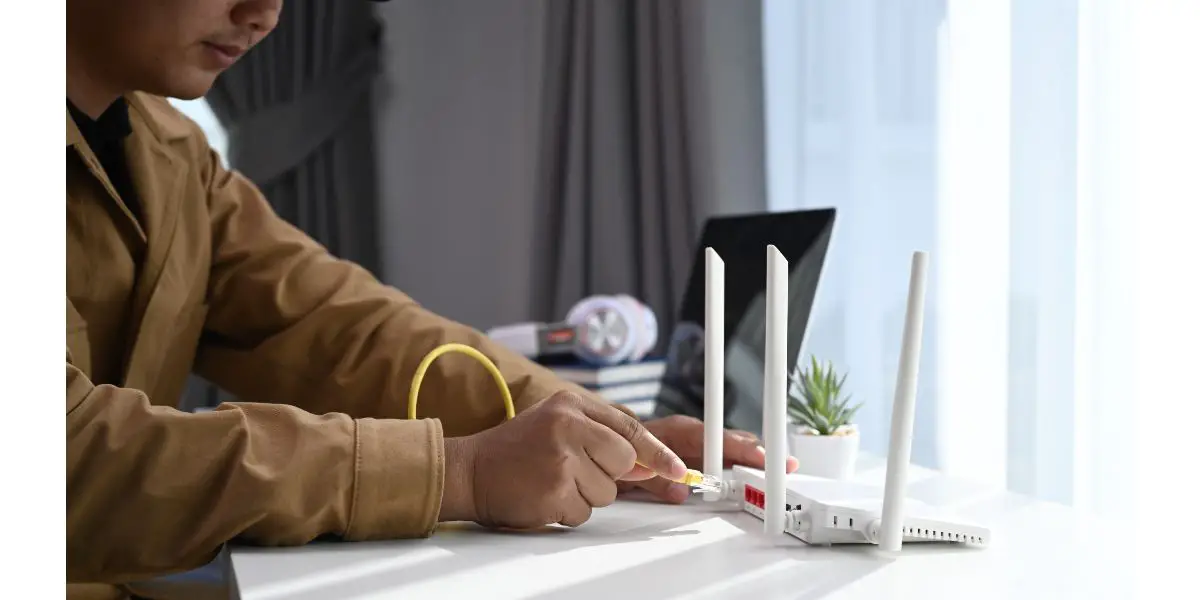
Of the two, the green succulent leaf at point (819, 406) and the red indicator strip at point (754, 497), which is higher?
Result: the green succulent leaf at point (819, 406)

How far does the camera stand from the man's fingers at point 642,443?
82 centimetres

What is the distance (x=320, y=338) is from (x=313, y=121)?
170cm

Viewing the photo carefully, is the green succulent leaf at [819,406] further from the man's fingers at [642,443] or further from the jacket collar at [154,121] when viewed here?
the jacket collar at [154,121]

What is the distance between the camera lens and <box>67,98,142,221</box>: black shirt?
117 cm

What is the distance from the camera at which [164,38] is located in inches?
44.1

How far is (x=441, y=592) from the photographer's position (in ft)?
2.10

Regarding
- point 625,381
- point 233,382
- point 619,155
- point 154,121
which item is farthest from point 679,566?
point 619,155

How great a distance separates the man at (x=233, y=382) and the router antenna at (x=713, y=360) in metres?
0.04

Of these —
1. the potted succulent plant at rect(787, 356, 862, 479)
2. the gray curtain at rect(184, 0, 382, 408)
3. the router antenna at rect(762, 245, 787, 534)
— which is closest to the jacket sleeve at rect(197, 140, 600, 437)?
the potted succulent plant at rect(787, 356, 862, 479)

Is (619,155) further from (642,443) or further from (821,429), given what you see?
(642,443)

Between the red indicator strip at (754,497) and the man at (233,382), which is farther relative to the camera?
the red indicator strip at (754,497)

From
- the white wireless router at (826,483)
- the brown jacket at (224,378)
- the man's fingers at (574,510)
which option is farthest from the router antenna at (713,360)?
the brown jacket at (224,378)

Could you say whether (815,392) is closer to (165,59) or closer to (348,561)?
(348,561)

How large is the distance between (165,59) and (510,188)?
1.85 m
